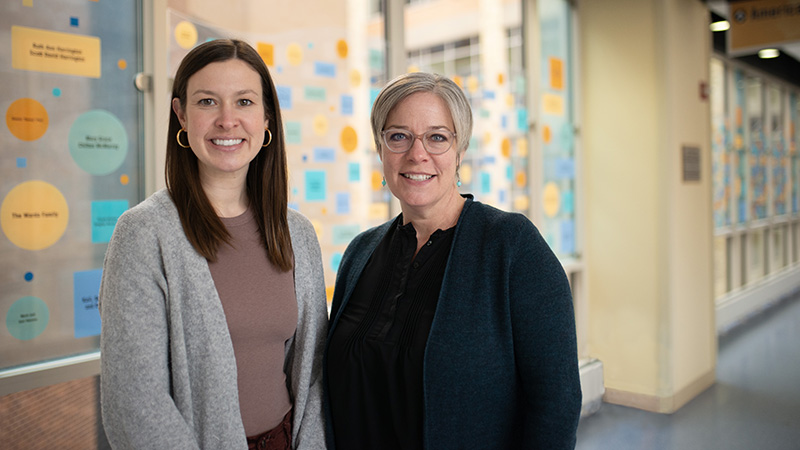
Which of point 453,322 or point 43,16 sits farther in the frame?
point 43,16

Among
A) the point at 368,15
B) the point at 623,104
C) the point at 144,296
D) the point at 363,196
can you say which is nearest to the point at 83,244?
the point at 144,296

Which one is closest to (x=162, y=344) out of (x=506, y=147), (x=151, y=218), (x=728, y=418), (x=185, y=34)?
(x=151, y=218)

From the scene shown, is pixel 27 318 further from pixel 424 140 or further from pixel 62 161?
pixel 424 140

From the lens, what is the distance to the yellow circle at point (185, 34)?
7.89 ft

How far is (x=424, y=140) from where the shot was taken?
5.60ft

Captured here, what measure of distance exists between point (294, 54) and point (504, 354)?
1931 mm

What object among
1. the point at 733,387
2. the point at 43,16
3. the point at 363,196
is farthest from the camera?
the point at 733,387

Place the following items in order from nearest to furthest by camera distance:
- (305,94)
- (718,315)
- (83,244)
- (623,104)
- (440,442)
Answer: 1. (440,442)
2. (83,244)
3. (305,94)
4. (623,104)
5. (718,315)

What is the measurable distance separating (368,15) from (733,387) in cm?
418

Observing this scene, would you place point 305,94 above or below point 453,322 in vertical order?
above

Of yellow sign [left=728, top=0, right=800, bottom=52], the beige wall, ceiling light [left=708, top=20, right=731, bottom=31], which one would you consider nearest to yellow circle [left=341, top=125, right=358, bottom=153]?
the beige wall

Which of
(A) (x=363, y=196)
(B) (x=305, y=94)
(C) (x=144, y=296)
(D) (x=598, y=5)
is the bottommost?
(C) (x=144, y=296)

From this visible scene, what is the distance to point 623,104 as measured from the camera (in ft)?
14.9

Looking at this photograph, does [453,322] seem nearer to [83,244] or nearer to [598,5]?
[83,244]
